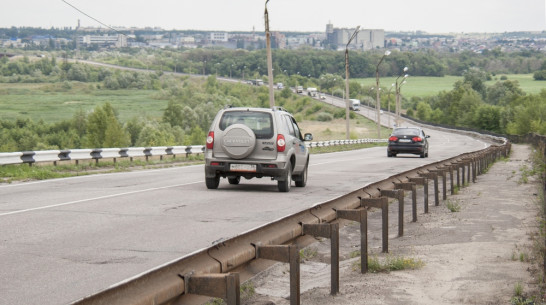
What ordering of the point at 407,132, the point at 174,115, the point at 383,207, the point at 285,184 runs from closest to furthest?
the point at 383,207, the point at 285,184, the point at 407,132, the point at 174,115

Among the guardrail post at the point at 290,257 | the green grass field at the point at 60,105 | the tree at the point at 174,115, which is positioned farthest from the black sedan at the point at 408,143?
the green grass field at the point at 60,105

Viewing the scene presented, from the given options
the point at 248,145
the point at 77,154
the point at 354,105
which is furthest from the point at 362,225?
the point at 354,105

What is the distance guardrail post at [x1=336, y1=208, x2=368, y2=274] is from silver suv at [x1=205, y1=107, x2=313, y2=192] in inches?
312

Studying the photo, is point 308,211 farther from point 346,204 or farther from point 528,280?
point 528,280

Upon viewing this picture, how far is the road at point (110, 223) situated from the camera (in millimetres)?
7824

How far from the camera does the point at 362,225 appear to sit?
9047mm

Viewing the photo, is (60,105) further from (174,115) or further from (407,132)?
(407,132)

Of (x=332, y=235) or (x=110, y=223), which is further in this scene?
(x=110, y=223)

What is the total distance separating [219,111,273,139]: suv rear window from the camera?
56.5ft

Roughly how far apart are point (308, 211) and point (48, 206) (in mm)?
7042

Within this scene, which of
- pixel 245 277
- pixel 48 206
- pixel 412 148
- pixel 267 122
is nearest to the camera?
pixel 245 277

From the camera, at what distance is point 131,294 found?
451cm

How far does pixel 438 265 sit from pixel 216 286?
4.91m

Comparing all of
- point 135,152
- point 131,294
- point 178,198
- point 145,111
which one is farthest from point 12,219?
point 145,111
